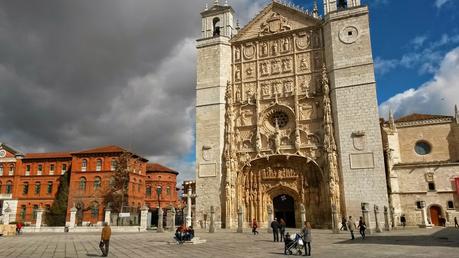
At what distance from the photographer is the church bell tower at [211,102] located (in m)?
29.8

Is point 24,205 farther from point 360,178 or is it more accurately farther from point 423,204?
point 423,204

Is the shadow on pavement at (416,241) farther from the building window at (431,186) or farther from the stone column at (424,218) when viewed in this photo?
the building window at (431,186)

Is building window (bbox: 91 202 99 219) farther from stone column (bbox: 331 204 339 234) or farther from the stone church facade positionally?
stone column (bbox: 331 204 339 234)

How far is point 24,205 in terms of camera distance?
48.8 metres

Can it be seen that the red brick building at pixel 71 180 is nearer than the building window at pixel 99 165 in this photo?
Yes

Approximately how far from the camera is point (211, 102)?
31641mm

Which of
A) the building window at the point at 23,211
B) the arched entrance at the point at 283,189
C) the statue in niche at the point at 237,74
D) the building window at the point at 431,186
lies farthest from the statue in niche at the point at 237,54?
the building window at the point at 23,211

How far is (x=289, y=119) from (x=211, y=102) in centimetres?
687

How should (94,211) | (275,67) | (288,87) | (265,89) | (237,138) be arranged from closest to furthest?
(288,87) → (237,138) → (265,89) → (275,67) → (94,211)

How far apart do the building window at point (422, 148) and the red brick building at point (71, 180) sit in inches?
1268

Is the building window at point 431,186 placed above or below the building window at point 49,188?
below

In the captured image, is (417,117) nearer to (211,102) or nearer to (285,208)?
(285,208)

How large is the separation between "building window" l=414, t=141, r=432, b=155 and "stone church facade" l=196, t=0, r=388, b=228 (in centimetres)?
969

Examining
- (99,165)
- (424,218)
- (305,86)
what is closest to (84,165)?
(99,165)
